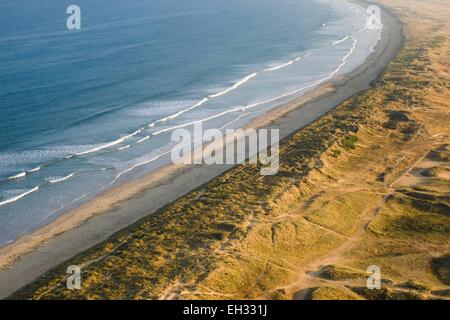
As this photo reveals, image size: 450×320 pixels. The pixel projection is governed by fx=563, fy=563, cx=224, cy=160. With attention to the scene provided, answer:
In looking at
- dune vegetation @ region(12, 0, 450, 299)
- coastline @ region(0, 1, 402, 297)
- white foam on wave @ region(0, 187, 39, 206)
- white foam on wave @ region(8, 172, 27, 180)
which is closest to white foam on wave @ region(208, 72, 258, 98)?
coastline @ region(0, 1, 402, 297)

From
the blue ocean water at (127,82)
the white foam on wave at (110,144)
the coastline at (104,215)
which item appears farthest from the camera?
the white foam on wave at (110,144)

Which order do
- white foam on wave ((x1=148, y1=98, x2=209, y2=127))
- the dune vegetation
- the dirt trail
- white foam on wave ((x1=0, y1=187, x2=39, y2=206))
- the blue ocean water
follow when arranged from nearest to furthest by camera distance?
1. the dune vegetation
2. the dirt trail
3. white foam on wave ((x1=0, y1=187, x2=39, y2=206))
4. the blue ocean water
5. white foam on wave ((x1=148, y1=98, x2=209, y2=127))

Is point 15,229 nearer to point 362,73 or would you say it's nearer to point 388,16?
point 362,73

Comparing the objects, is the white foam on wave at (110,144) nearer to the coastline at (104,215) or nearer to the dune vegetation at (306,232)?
the coastline at (104,215)

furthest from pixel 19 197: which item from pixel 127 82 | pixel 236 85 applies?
pixel 236 85

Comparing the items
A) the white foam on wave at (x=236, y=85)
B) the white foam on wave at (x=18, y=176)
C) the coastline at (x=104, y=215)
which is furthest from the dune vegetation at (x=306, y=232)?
the white foam on wave at (x=236, y=85)

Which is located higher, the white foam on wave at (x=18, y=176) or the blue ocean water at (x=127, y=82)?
the blue ocean water at (x=127, y=82)

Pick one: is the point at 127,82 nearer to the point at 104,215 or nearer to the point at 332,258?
the point at 104,215

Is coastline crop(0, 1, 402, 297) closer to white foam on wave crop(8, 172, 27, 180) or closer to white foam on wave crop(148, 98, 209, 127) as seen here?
white foam on wave crop(8, 172, 27, 180)

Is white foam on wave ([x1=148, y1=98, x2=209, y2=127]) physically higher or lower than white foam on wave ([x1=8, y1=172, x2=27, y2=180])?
higher
